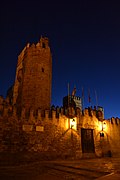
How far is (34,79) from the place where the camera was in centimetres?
1347

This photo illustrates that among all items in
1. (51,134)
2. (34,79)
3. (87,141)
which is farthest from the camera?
(34,79)

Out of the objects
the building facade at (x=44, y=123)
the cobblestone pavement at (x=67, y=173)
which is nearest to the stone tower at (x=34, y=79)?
the building facade at (x=44, y=123)

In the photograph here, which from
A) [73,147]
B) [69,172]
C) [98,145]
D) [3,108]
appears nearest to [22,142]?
[3,108]

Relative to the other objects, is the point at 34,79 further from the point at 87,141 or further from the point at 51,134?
the point at 87,141

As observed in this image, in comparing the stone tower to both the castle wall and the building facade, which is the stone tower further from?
the castle wall

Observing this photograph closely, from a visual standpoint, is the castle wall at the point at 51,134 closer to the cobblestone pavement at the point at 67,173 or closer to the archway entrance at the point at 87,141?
the archway entrance at the point at 87,141

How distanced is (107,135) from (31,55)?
1002 cm

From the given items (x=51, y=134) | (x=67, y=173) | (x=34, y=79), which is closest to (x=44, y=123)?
(x=51, y=134)

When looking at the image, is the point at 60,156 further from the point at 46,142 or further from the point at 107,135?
the point at 107,135

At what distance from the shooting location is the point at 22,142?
9.18 meters

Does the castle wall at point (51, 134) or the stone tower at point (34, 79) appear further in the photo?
the stone tower at point (34, 79)

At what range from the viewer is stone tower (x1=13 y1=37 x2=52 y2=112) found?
42.3 ft

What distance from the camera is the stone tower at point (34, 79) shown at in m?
12.9

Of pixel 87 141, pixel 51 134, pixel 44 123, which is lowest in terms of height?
pixel 87 141
